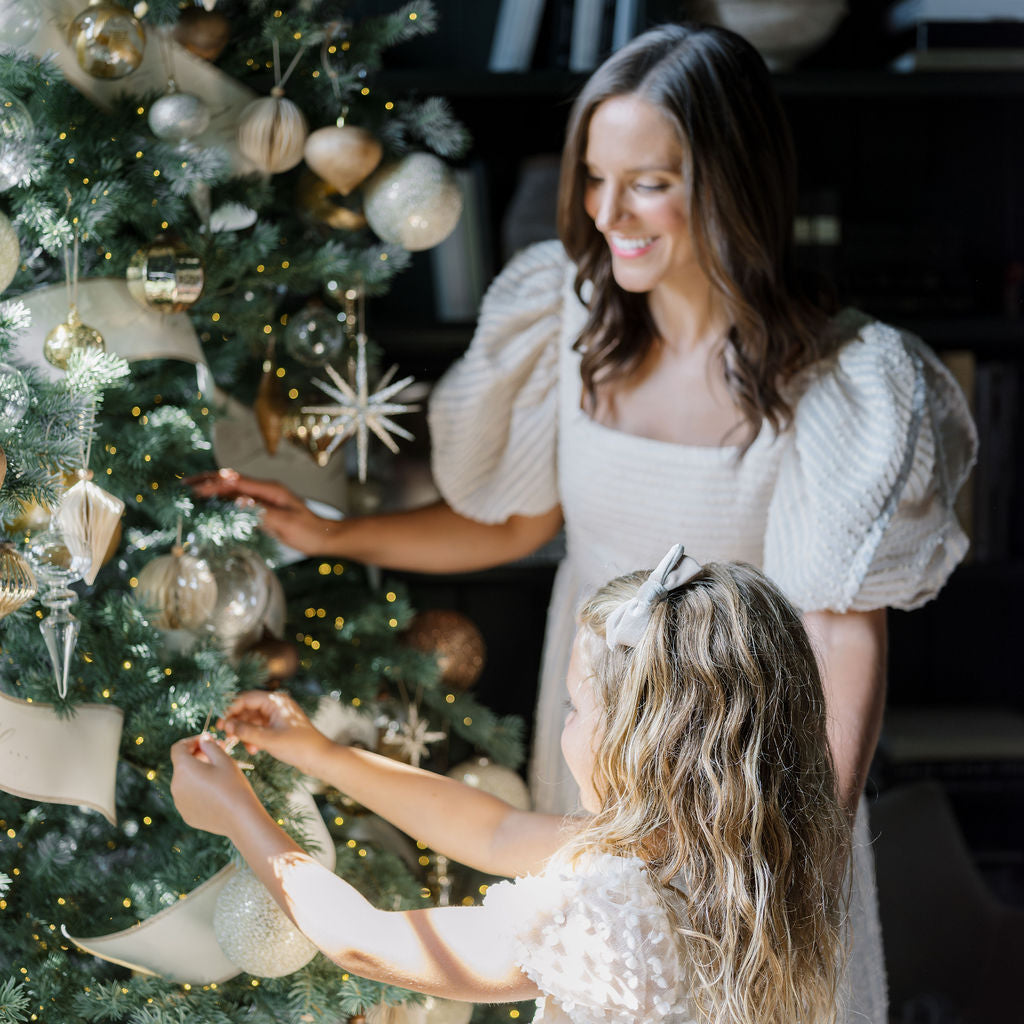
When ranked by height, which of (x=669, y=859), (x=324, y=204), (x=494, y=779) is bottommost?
(x=494, y=779)

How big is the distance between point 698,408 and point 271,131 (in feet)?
1.80

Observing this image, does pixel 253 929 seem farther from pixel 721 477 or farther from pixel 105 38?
pixel 105 38

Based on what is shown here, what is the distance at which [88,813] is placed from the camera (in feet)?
3.73

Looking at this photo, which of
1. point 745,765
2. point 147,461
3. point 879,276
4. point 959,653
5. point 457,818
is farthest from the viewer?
point 959,653

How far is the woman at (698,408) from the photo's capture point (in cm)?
121

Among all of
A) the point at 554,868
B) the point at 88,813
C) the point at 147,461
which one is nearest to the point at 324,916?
the point at 554,868

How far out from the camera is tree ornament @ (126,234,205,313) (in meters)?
1.03

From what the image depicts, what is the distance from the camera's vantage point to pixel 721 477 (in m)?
1.29

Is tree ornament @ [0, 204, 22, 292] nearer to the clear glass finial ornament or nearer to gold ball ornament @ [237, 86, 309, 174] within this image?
the clear glass finial ornament

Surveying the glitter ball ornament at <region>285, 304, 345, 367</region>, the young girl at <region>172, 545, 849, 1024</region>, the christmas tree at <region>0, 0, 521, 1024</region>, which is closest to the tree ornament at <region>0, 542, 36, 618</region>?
the christmas tree at <region>0, 0, 521, 1024</region>

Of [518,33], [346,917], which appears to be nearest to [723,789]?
[346,917]

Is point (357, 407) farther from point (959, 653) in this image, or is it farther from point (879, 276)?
point (959, 653)

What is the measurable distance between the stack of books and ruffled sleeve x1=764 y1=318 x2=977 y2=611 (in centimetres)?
57

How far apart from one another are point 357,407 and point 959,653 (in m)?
1.20
